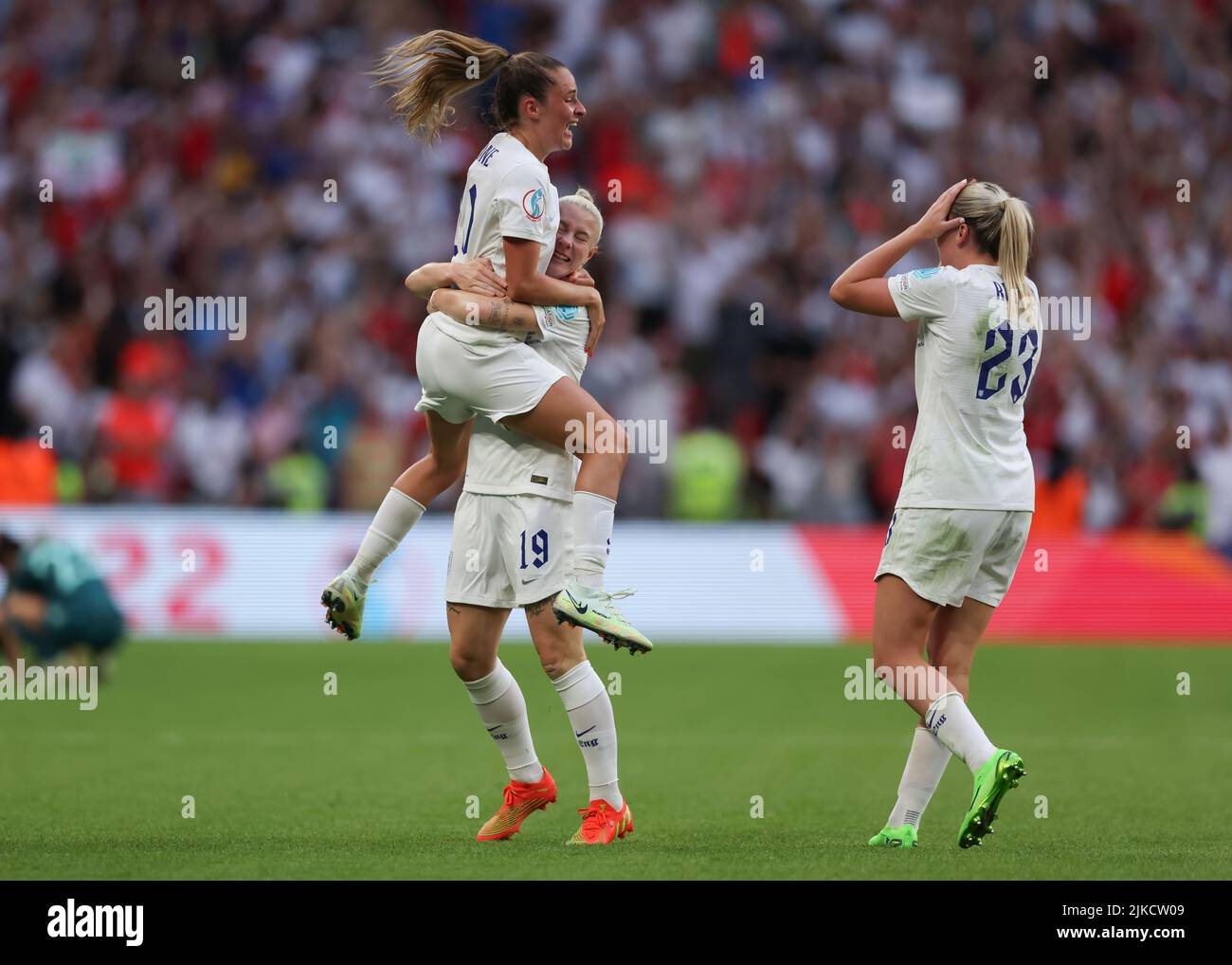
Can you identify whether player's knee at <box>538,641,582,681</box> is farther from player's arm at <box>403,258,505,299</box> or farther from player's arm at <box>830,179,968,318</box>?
player's arm at <box>830,179,968,318</box>

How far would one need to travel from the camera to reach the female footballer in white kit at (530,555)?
734 centimetres

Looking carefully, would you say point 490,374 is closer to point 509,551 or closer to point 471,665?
point 509,551

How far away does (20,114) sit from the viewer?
2328cm

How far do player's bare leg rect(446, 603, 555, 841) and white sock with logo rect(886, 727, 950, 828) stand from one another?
57.3 inches

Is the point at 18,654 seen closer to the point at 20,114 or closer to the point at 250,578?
the point at 250,578

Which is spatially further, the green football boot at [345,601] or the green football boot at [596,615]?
the green football boot at [345,601]

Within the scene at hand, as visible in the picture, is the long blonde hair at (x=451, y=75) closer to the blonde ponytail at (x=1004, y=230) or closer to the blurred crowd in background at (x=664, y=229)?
the blonde ponytail at (x=1004, y=230)

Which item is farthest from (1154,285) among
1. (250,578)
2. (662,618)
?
(250,578)

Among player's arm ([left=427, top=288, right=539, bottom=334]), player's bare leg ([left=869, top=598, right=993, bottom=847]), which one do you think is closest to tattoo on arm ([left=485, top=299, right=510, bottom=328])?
player's arm ([left=427, top=288, right=539, bottom=334])

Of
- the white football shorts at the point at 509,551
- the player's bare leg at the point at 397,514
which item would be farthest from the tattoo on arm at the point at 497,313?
the white football shorts at the point at 509,551

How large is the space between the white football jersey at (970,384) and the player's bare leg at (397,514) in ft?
6.22

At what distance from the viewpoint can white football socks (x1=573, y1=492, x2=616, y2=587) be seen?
7.04 metres

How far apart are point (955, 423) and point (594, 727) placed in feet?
6.05

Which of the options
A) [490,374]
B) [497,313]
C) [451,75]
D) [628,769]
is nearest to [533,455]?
[490,374]
